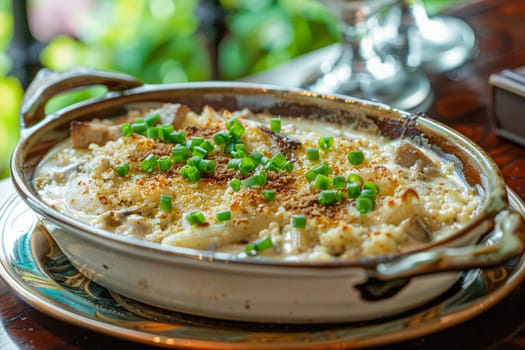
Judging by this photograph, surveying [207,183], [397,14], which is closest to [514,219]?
[207,183]

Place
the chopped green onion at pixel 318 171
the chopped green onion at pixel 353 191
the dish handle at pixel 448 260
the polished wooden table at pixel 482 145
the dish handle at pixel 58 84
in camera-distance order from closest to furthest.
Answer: the dish handle at pixel 448 260 < the polished wooden table at pixel 482 145 < the chopped green onion at pixel 353 191 < the chopped green onion at pixel 318 171 < the dish handle at pixel 58 84

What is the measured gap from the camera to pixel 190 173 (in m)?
1.87

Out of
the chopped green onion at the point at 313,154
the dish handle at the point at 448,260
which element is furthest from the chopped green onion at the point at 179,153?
the dish handle at the point at 448,260

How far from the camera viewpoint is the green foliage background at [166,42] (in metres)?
3.92

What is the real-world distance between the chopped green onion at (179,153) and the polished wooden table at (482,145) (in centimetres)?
56

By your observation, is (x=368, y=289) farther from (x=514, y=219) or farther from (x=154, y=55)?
(x=154, y=55)

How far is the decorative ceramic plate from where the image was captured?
1397mm

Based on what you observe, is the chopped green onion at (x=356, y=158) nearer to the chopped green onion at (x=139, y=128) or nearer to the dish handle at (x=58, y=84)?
the chopped green onion at (x=139, y=128)

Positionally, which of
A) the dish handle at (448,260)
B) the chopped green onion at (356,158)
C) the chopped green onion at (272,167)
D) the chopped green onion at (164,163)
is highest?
the dish handle at (448,260)

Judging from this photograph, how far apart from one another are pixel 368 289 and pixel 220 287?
0.30m

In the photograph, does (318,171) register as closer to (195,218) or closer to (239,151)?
(239,151)

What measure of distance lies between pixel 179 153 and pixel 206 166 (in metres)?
0.13

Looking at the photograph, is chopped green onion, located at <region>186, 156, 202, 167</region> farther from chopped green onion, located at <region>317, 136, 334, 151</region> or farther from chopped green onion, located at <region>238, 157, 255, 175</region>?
chopped green onion, located at <region>317, 136, 334, 151</region>

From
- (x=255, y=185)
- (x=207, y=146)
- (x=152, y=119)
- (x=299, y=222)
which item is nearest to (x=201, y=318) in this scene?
(x=299, y=222)
